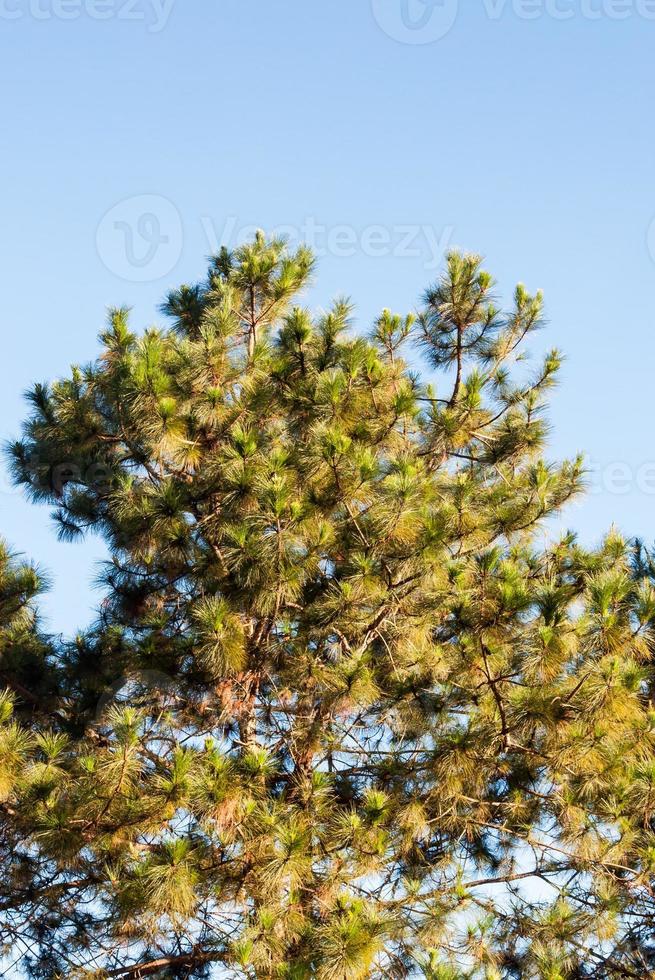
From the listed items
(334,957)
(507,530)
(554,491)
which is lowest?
(334,957)

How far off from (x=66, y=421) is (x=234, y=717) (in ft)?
8.93

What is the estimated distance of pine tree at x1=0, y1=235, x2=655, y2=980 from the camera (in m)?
5.75

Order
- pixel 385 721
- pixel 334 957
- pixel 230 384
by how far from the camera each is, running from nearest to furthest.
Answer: pixel 334 957 < pixel 385 721 < pixel 230 384

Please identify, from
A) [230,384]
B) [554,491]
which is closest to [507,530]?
[554,491]

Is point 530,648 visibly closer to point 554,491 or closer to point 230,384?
point 554,491

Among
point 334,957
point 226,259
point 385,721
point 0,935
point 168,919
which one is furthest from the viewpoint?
point 226,259

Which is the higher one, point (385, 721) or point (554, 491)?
point (554, 491)

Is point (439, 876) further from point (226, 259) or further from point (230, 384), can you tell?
point (226, 259)

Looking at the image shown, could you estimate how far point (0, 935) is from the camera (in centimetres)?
662

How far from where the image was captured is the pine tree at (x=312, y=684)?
575cm

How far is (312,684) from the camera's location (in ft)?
22.1

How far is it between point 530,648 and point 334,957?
2064 mm

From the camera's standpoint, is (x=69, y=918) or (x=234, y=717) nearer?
(x=69, y=918)

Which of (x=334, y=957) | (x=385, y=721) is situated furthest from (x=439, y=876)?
(x=334, y=957)
